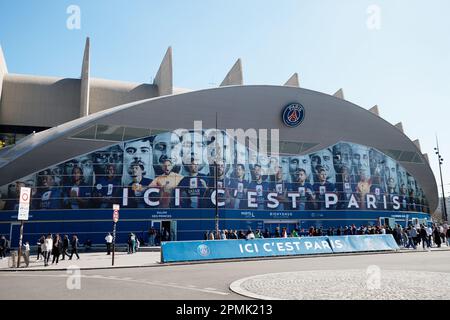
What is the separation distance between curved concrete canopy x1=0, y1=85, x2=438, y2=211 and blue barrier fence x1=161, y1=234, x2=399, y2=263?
16.9 meters

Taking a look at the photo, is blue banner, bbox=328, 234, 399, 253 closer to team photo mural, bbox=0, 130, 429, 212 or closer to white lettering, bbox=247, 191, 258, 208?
team photo mural, bbox=0, 130, 429, 212

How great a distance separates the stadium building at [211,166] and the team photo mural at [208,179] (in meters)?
0.10

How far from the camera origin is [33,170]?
3475 centimetres

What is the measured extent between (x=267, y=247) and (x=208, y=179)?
1441 cm

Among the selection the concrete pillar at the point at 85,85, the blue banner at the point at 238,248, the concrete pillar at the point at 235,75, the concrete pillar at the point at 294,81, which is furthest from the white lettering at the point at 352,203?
the concrete pillar at the point at 85,85

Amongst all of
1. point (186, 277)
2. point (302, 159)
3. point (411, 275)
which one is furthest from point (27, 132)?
point (411, 275)

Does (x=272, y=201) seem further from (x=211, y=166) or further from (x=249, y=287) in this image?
(x=249, y=287)

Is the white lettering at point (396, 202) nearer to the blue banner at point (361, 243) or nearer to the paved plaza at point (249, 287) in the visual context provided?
the blue banner at point (361, 243)

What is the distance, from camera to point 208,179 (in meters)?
37.6

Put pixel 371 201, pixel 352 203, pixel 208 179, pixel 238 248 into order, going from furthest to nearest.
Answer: pixel 371 201
pixel 352 203
pixel 208 179
pixel 238 248

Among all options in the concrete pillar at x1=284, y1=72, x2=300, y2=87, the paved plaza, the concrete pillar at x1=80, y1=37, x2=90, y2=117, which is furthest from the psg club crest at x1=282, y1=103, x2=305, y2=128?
the paved plaza

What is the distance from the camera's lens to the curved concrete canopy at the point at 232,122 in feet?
116

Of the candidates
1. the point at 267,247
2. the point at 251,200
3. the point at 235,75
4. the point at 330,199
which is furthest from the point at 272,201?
the point at 235,75
